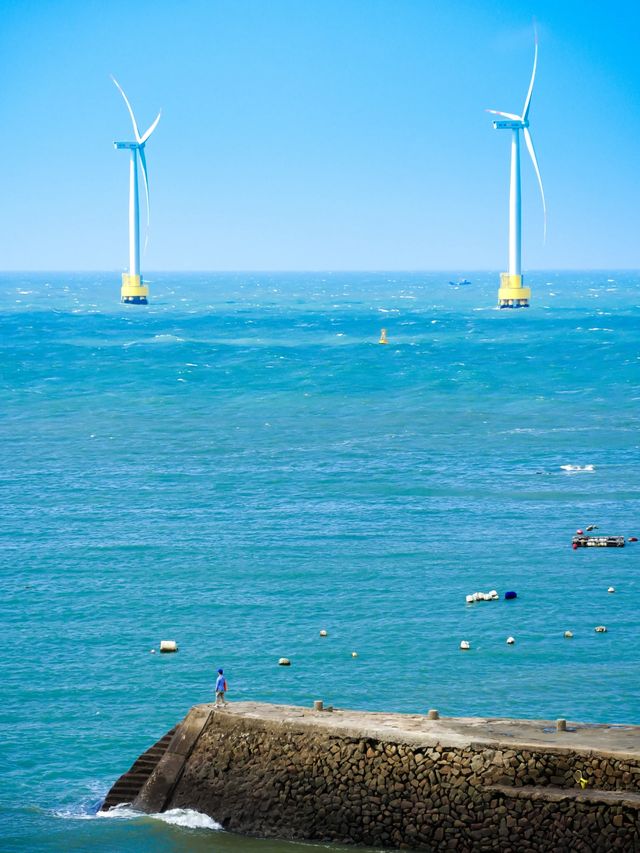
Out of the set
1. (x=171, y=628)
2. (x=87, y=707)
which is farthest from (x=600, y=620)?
(x=87, y=707)

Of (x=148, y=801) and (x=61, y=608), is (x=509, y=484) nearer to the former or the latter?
(x=61, y=608)

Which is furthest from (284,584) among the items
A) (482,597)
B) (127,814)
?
(127,814)

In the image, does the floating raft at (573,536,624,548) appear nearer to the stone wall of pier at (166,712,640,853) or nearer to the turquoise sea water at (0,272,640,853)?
the turquoise sea water at (0,272,640,853)

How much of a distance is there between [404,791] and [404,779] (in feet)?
1.32

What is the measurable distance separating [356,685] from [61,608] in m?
22.1

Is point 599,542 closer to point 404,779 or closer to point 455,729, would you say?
point 455,729

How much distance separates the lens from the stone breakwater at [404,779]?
47719 millimetres

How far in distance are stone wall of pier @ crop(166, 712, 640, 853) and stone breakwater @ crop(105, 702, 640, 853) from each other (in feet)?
0.12

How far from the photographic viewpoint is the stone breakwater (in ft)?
157

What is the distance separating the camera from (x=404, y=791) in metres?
49.8

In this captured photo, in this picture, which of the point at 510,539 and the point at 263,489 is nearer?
the point at 510,539

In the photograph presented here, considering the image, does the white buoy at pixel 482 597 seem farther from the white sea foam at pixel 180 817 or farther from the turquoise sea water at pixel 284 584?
the white sea foam at pixel 180 817

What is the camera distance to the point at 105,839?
52469 mm

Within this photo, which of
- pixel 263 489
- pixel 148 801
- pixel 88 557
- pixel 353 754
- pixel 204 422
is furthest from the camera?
pixel 204 422
